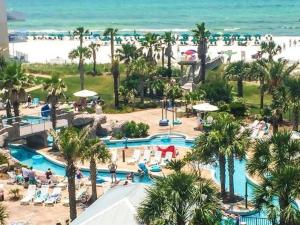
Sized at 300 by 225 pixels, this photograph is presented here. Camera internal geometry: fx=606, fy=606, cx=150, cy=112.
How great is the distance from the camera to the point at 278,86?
40312 mm

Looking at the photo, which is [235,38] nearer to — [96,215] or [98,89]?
[98,89]

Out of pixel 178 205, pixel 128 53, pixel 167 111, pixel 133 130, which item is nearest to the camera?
pixel 178 205

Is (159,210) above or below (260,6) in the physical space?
below

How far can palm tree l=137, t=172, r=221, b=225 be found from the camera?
17.4 m

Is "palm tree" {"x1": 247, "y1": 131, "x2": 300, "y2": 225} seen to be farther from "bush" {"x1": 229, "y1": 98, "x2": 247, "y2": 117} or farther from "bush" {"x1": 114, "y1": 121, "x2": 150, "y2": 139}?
"bush" {"x1": 229, "y1": 98, "x2": 247, "y2": 117}

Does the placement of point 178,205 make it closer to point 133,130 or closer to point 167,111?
point 133,130

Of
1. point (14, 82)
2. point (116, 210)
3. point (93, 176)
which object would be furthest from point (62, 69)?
point (116, 210)

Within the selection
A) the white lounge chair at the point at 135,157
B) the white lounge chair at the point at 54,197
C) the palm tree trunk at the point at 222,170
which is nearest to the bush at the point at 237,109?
the white lounge chair at the point at 135,157

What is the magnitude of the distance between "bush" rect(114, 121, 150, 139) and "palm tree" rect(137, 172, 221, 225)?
2261 cm

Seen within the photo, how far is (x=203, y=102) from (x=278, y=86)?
724cm

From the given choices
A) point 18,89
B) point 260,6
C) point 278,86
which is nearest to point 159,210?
point 18,89

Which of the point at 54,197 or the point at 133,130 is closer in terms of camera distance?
the point at 54,197

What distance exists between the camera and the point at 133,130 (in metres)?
40.7

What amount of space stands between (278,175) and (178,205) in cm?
356
